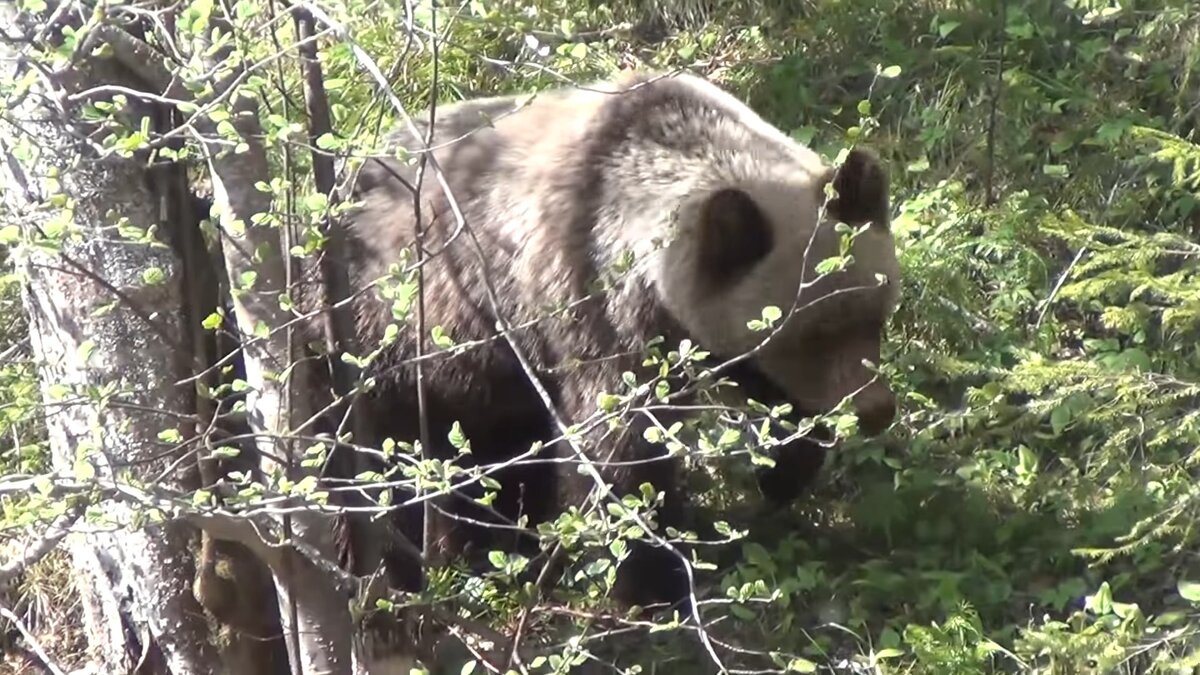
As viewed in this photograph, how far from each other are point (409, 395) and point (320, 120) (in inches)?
57.5

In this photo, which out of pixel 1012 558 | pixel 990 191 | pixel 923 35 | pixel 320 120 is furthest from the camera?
pixel 923 35

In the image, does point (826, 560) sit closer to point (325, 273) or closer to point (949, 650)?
point (949, 650)

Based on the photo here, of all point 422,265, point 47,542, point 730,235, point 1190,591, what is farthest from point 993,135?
point 47,542

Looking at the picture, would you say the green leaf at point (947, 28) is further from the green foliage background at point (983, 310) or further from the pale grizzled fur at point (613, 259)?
the pale grizzled fur at point (613, 259)

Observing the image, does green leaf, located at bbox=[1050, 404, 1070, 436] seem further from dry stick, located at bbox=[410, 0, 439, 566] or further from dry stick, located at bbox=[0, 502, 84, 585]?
dry stick, located at bbox=[0, 502, 84, 585]

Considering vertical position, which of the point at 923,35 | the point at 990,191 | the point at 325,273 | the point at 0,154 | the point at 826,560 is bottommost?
the point at 826,560

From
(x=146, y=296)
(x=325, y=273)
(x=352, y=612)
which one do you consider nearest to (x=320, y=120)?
(x=325, y=273)

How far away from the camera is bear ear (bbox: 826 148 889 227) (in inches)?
173

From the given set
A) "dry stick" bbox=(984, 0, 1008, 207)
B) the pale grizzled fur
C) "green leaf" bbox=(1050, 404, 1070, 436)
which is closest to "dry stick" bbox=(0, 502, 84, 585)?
the pale grizzled fur

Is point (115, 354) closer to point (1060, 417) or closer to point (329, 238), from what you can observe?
point (329, 238)

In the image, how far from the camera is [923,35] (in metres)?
6.92

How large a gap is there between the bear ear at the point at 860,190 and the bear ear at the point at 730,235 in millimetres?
222

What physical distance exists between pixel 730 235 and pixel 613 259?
1.19 ft

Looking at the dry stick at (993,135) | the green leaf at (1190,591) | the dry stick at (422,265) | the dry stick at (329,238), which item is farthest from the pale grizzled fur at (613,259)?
the dry stick at (993,135)
